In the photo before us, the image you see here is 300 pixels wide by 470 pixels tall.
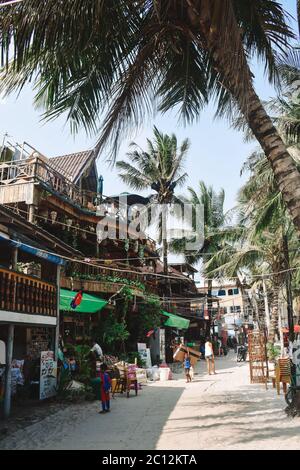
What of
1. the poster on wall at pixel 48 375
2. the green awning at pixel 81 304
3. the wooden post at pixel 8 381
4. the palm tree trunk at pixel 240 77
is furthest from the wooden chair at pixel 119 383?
the palm tree trunk at pixel 240 77

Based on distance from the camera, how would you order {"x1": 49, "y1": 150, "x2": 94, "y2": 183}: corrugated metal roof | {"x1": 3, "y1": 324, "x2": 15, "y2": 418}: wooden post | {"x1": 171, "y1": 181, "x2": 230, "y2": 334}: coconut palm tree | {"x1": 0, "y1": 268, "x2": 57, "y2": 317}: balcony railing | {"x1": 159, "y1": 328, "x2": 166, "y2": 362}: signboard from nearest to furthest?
1. {"x1": 0, "y1": 268, "x2": 57, "y2": 317}: balcony railing
2. {"x1": 3, "y1": 324, "x2": 15, "y2": 418}: wooden post
3. {"x1": 49, "y1": 150, "x2": 94, "y2": 183}: corrugated metal roof
4. {"x1": 159, "y1": 328, "x2": 166, "y2": 362}: signboard
5. {"x1": 171, "y1": 181, "x2": 230, "y2": 334}: coconut palm tree

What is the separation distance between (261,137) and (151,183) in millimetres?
19202

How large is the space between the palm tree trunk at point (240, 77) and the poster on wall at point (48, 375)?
23.5 ft

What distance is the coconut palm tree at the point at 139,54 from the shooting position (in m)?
6.03

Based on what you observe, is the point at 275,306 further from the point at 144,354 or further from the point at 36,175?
the point at 36,175

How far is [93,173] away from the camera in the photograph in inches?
886

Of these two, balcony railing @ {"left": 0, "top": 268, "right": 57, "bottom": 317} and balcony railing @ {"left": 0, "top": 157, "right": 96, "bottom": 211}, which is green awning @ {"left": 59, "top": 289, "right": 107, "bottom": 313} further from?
balcony railing @ {"left": 0, "top": 157, "right": 96, "bottom": 211}

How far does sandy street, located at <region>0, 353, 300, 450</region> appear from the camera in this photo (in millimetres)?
6363

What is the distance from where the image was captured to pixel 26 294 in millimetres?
9453

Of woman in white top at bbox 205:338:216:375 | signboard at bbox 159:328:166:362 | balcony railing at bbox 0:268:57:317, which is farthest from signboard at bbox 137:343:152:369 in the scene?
balcony railing at bbox 0:268:57:317

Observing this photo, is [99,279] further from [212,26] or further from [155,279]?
[212,26]

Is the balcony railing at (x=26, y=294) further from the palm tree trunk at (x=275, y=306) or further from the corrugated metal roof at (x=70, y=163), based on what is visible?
the palm tree trunk at (x=275, y=306)

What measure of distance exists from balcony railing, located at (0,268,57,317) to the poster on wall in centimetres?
108

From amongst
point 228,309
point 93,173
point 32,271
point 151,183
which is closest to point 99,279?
point 32,271
